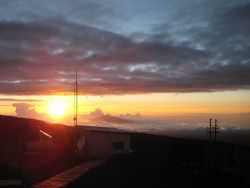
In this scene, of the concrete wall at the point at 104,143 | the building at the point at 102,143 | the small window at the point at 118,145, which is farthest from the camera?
the small window at the point at 118,145

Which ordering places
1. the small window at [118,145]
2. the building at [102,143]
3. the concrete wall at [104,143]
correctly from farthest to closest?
1. the small window at [118,145]
2. the concrete wall at [104,143]
3. the building at [102,143]

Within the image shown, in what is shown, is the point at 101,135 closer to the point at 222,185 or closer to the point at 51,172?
the point at 51,172

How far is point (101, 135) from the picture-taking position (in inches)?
1249

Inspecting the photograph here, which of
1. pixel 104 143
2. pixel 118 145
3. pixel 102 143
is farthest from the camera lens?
pixel 118 145

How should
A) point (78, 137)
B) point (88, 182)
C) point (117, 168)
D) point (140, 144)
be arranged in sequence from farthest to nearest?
point (140, 144)
point (78, 137)
point (117, 168)
point (88, 182)

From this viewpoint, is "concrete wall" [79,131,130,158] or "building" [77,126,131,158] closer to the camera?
"building" [77,126,131,158]

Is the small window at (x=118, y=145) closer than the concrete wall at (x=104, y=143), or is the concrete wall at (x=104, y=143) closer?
the concrete wall at (x=104, y=143)

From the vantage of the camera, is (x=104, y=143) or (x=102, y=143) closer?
(x=102, y=143)

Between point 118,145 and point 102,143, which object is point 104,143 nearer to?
point 102,143

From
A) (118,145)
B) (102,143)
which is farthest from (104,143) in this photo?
(118,145)

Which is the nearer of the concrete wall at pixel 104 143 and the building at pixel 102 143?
the building at pixel 102 143

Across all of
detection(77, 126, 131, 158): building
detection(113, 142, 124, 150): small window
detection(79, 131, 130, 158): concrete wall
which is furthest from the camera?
detection(113, 142, 124, 150): small window

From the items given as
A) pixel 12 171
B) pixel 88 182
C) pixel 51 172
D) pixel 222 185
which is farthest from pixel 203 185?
pixel 12 171

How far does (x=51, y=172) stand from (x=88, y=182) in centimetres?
564
